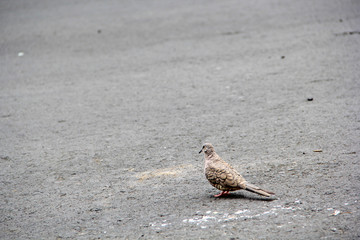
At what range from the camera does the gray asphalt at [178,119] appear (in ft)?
12.1

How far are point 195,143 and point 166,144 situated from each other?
0.37 m

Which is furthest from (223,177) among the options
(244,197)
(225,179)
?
(244,197)

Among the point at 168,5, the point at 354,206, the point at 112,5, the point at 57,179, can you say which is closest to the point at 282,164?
the point at 354,206

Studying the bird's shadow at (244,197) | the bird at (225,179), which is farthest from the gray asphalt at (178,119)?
the bird at (225,179)

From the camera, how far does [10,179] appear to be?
14.9 ft

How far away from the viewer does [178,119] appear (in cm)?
585

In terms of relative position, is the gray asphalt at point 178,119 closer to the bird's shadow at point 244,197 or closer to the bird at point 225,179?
the bird's shadow at point 244,197

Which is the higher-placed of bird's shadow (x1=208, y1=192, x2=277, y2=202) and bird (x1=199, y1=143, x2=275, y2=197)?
bird (x1=199, y1=143, x2=275, y2=197)

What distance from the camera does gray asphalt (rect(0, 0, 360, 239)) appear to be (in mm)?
3674

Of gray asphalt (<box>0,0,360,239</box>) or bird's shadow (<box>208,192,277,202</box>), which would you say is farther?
bird's shadow (<box>208,192,277,202</box>)

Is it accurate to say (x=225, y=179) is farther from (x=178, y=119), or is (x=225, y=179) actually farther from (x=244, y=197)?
(x=178, y=119)

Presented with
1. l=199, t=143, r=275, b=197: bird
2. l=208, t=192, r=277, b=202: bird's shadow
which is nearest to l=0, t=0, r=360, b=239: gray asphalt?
l=208, t=192, r=277, b=202: bird's shadow

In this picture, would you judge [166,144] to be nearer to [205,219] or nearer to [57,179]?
[57,179]

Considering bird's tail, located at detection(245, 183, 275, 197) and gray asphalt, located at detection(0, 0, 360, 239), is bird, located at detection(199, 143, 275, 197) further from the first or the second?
gray asphalt, located at detection(0, 0, 360, 239)
